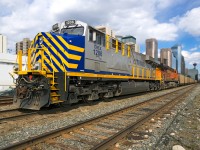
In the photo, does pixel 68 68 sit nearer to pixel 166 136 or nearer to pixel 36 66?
pixel 36 66

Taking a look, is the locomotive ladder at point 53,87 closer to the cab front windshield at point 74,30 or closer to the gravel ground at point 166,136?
the cab front windshield at point 74,30

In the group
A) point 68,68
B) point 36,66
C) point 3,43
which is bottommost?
point 68,68

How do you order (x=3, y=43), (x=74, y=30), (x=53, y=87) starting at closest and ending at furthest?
1. (x=53, y=87)
2. (x=74, y=30)
3. (x=3, y=43)

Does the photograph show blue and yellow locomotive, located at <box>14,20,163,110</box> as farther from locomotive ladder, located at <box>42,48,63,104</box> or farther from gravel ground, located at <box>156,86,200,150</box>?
gravel ground, located at <box>156,86,200,150</box>

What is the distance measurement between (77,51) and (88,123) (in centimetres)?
403

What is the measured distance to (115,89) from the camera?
14477 millimetres

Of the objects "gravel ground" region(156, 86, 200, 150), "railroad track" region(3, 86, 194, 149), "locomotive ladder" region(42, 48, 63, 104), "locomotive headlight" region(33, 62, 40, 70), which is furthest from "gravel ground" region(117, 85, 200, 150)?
"locomotive headlight" region(33, 62, 40, 70)

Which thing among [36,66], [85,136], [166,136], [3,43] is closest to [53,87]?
[36,66]

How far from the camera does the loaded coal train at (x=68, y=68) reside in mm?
9102

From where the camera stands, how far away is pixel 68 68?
9789mm

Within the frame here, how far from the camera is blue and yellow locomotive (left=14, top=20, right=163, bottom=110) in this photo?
9102 millimetres

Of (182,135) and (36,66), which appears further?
(36,66)

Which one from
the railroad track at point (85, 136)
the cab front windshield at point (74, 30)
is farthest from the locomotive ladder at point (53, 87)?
the cab front windshield at point (74, 30)

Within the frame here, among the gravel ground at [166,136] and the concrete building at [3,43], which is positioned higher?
the concrete building at [3,43]
